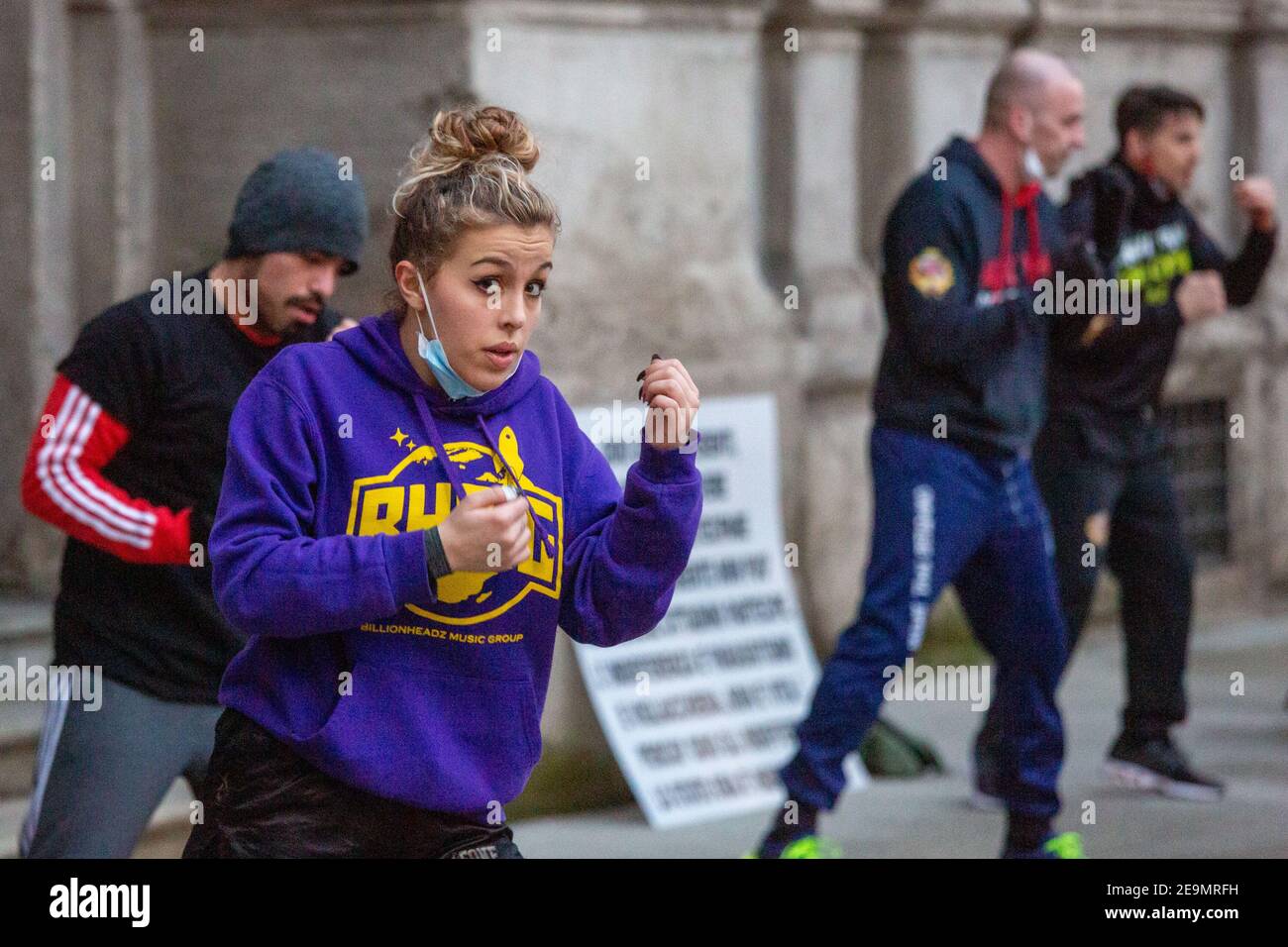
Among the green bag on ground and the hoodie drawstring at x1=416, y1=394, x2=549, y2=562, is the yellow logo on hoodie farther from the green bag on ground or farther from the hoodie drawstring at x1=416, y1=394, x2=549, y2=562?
the green bag on ground

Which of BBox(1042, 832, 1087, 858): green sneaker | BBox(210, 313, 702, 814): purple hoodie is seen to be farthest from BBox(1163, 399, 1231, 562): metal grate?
BBox(210, 313, 702, 814): purple hoodie

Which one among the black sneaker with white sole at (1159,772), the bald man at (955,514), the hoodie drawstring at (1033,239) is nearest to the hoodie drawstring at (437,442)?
the bald man at (955,514)

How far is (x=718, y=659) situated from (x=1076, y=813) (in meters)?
1.22

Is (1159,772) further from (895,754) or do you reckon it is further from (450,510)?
(450,510)

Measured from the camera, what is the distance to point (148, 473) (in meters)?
4.26

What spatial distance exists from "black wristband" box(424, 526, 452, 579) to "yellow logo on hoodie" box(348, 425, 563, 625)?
0.41 feet

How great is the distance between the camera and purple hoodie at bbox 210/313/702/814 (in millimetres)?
2961

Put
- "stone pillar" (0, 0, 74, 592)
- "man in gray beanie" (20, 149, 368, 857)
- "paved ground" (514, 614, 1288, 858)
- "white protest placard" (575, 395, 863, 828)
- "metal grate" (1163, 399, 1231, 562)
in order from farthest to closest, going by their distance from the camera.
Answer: "metal grate" (1163, 399, 1231, 562), "stone pillar" (0, 0, 74, 592), "white protest placard" (575, 395, 863, 828), "paved ground" (514, 614, 1288, 858), "man in gray beanie" (20, 149, 368, 857)

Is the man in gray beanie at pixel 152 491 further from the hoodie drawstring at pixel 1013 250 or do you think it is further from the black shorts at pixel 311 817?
the hoodie drawstring at pixel 1013 250

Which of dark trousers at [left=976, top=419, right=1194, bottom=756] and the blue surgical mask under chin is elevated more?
the blue surgical mask under chin

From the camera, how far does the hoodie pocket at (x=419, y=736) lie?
2965 millimetres

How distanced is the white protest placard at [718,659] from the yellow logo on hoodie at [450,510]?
130 inches

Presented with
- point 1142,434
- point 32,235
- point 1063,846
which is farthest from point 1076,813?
point 32,235
